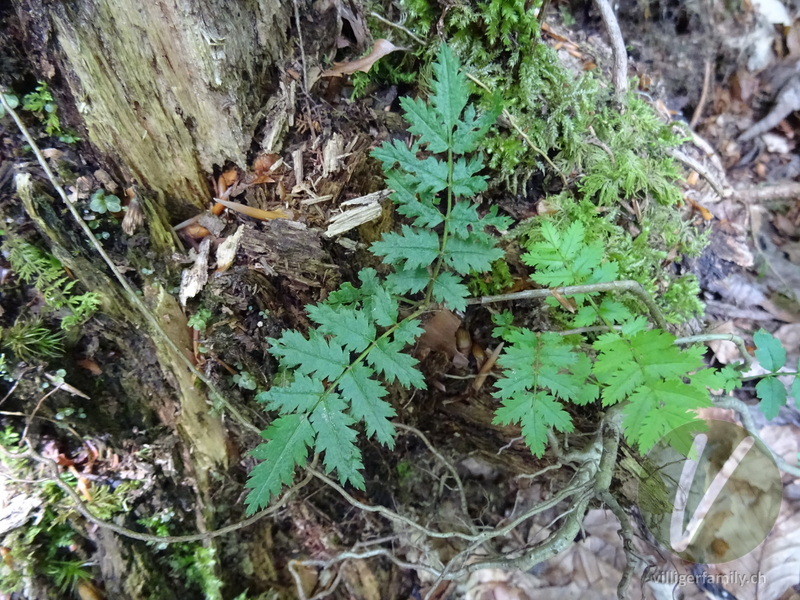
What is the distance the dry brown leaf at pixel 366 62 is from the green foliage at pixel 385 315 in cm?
38

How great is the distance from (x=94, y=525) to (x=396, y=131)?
7.68ft

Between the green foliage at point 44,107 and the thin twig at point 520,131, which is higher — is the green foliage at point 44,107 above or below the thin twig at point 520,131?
above

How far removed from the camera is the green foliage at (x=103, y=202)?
1.89 m

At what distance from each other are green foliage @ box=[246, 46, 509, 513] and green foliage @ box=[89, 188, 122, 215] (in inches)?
37.0

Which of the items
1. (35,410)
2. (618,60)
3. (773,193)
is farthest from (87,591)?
(773,193)

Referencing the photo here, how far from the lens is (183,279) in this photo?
2.02 meters

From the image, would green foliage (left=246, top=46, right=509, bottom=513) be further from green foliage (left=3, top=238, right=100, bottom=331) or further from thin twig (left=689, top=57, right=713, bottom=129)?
thin twig (left=689, top=57, right=713, bottom=129)

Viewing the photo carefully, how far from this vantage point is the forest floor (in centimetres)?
195

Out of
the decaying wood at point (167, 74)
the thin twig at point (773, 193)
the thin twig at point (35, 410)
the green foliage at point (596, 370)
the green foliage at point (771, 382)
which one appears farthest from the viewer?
the thin twig at point (773, 193)

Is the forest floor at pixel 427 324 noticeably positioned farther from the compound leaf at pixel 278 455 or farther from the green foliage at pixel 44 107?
the compound leaf at pixel 278 455

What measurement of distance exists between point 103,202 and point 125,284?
0.35 m

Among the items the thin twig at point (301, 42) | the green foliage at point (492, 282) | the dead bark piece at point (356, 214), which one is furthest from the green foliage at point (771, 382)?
the thin twig at point (301, 42)

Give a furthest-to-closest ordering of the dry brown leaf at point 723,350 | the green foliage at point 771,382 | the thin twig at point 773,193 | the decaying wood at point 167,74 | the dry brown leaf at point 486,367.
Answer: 1. the thin twig at point 773,193
2. the dry brown leaf at point 723,350
3. the dry brown leaf at point 486,367
4. the green foliage at point 771,382
5. the decaying wood at point 167,74

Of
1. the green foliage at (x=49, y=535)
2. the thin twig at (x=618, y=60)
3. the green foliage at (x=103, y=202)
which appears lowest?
the green foliage at (x=49, y=535)
